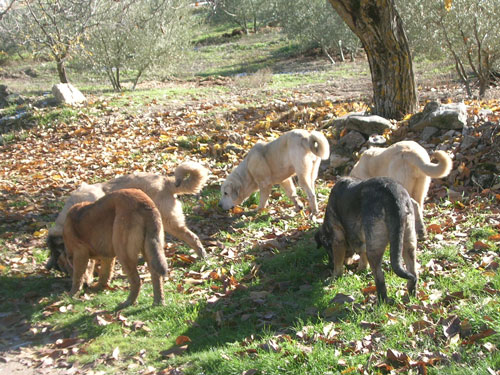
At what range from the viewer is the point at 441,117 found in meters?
10.9

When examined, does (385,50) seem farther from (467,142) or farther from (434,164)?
(434,164)

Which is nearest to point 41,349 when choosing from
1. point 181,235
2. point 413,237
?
point 181,235

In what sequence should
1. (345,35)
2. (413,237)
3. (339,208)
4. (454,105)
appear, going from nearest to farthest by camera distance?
(413,237), (339,208), (454,105), (345,35)

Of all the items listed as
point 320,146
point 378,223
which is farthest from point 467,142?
point 378,223

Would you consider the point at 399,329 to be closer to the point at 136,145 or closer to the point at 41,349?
the point at 41,349

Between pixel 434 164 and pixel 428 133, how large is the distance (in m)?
4.41

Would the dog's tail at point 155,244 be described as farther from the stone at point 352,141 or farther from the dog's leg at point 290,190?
the stone at point 352,141

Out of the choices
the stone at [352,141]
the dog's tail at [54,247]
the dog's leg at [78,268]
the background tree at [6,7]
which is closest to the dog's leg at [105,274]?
the dog's leg at [78,268]

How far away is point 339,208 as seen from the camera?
6.09 meters

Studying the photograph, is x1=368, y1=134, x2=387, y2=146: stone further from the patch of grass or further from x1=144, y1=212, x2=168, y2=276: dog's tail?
the patch of grass

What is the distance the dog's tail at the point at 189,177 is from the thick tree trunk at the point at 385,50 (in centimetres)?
632

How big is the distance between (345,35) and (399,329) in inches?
1265

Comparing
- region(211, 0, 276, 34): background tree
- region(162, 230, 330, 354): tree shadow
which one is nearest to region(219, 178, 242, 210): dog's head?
region(162, 230, 330, 354): tree shadow

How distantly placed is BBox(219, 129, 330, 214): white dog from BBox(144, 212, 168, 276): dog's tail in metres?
3.54
